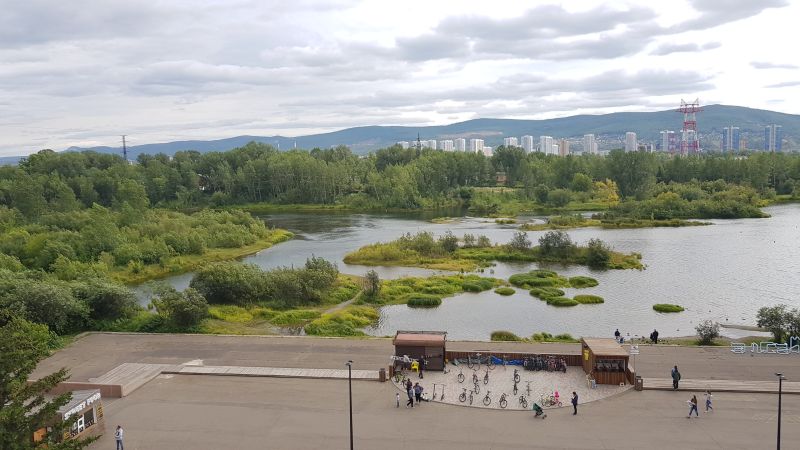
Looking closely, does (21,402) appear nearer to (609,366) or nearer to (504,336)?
(609,366)

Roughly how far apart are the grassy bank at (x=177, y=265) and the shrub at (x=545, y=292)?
27615 mm

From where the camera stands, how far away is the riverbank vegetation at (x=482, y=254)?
48.7 meters

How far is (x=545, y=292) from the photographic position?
129ft

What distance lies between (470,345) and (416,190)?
78350mm

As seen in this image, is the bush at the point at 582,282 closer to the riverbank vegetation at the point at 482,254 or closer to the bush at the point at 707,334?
the riverbank vegetation at the point at 482,254

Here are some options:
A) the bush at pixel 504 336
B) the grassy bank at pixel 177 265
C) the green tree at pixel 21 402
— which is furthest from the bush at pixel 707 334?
the grassy bank at pixel 177 265

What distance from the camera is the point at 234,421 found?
19.4 meters

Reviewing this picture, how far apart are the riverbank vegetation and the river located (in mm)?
1555

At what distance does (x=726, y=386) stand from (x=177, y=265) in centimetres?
4205

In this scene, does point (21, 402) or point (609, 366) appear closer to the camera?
point (21, 402)

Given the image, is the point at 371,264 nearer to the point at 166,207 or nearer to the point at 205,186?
the point at 166,207

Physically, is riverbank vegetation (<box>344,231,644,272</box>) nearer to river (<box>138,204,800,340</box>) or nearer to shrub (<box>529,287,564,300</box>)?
river (<box>138,204,800,340</box>)

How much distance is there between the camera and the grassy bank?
153ft

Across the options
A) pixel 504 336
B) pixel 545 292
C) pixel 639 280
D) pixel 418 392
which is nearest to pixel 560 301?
pixel 545 292
